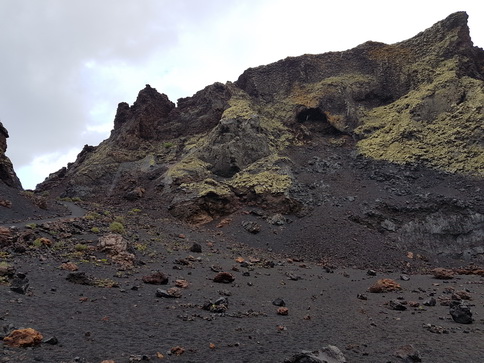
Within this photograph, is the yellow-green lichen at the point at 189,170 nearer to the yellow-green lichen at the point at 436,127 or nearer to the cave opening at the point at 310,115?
the cave opening at the point at 310,115

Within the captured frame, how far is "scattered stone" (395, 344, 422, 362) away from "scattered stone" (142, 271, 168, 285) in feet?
25.4

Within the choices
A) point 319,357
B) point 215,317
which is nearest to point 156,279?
point 215,317

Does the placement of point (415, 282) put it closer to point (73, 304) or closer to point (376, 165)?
point (73, 304)

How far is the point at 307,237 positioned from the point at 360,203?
6238 mm

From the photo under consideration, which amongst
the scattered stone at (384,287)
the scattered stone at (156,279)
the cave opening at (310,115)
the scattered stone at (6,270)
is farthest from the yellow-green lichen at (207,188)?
the scattered stone at (6,270)

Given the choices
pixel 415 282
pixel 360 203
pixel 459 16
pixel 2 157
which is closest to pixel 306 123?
pixel 360 203

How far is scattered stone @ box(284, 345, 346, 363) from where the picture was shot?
619cm

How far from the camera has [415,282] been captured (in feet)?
51.7

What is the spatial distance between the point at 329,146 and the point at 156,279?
29282mm

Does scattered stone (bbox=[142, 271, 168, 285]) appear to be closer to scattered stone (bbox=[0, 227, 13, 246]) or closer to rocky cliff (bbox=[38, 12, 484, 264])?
scattered stone (bbox=[0, 227, 13, 246])

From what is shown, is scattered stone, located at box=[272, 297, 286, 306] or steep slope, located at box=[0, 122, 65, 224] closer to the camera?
scattered stone, located at box=[272, 297, 286, 306]

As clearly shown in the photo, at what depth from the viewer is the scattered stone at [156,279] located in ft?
39.1

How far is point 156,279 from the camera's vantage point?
475 inches

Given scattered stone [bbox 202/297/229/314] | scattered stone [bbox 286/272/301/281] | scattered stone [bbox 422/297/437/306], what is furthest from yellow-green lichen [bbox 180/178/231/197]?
scattered stone [bbox 422/297/437/306]
